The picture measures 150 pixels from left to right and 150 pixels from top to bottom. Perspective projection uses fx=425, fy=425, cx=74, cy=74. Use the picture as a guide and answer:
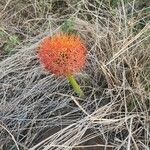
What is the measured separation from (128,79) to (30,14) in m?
0.95

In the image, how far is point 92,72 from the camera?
194 centimetres

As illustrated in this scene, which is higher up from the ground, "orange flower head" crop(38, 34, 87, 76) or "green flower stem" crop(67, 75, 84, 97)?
"orange flower head" crop(38, 34, 87, 76)

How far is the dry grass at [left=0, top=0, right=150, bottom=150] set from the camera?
1647mm

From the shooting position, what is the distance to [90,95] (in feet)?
5.98

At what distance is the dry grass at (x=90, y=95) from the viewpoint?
1647 mm

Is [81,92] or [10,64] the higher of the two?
[10,64]

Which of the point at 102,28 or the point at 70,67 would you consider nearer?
the point at 70,67

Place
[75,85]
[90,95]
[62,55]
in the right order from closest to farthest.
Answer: [62,55] → [75,85] → [90,95]

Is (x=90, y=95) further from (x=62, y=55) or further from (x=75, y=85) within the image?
(x=62, y=55)

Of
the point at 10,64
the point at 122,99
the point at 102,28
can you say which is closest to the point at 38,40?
the point at 10,64

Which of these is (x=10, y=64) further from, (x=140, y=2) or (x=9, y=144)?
(x=140, y=2)

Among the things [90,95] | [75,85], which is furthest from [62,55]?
[90,95]

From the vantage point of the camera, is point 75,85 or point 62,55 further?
point 75,85

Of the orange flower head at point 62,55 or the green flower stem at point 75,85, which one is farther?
the green flower stem at point 75,85
